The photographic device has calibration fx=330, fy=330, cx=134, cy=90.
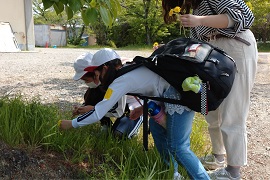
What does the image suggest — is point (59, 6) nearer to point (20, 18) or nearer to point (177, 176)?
point (177, 176)

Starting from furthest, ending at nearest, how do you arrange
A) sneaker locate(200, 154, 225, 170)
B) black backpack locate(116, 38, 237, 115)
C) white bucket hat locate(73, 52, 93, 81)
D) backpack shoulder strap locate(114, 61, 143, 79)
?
sneaker locate(200, 154, 225, 170)
white bucket hat locate(73, 52, 93, 81)
backpack shoulder strap locate(114, 61, 143, 79)
black backpack locate(116, 38, 237, 115)

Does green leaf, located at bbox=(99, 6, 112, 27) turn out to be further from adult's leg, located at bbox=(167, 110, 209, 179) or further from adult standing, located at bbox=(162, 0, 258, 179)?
adult's leg, located at bbox=(167, 110, 209, 179)

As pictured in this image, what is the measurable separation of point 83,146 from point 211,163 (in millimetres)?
987

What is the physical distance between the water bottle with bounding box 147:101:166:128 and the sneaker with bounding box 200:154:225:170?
2.35ft

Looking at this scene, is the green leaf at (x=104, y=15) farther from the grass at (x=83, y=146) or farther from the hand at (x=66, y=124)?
the grass at (x=83, y=146)

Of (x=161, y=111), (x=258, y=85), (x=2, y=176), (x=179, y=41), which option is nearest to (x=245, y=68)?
(x=179, y=41)

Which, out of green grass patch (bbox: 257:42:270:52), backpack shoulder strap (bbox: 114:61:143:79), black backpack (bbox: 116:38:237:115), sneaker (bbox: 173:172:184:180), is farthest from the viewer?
green grass patch (bbox: 257:42:270:52)

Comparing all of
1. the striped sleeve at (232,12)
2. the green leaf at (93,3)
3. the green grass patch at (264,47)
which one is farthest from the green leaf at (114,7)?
the green grass patch at (264,47)

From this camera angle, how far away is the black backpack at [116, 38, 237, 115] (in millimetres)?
1799

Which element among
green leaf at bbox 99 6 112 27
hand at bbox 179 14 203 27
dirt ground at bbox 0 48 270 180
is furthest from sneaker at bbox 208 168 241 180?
green leaf at bbox 99 6 112 27

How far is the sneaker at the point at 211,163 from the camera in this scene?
251 centimetres

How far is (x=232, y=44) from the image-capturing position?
2.08 metres

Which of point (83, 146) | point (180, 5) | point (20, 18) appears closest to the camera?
point (180, 5)

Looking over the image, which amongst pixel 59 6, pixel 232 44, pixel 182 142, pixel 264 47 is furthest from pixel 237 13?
pixel 264 47
